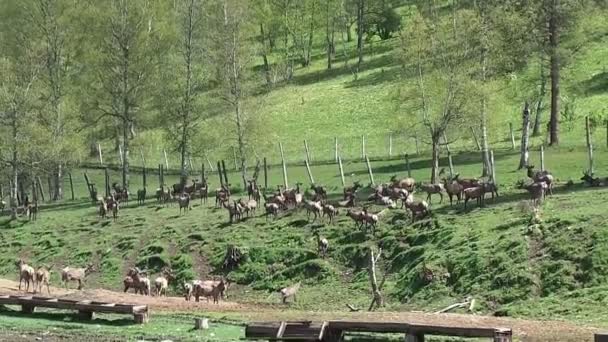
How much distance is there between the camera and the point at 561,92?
260ft

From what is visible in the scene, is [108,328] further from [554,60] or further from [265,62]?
[265,62]

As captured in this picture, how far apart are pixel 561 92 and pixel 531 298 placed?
48405 millimetres

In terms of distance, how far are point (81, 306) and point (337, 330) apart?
10.1 metres

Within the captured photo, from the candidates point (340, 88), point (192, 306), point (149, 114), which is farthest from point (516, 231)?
point (340, 88)

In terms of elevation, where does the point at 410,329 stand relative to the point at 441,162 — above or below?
below

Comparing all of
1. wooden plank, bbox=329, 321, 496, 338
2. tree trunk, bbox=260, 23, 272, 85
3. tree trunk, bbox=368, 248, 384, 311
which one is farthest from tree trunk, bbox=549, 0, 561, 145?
wooden plank, bbox=329, 321, 496, 338

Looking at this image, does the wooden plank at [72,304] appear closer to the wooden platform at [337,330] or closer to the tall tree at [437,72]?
the wooden platform at [337,330]

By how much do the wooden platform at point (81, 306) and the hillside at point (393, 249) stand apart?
8.85 meters

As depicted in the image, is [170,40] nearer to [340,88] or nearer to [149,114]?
[149,114]

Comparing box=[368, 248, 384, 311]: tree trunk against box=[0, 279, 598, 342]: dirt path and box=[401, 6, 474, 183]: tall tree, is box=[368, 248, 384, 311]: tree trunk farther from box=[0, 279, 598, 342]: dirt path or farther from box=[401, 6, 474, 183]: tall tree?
box=[401, 6, 474, 183]: tall tree

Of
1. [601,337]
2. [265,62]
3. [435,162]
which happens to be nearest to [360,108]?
[265,62]

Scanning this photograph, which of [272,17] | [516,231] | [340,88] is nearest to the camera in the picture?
[516,231]

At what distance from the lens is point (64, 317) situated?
111ft

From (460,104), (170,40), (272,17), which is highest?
(272,17)
